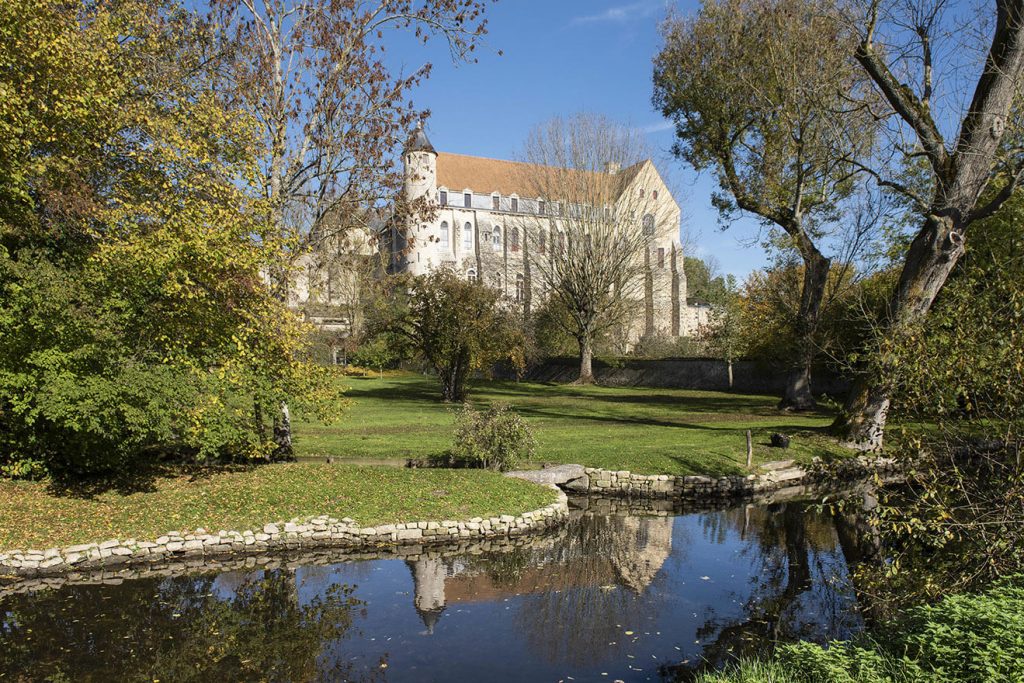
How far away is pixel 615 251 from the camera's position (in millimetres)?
42938

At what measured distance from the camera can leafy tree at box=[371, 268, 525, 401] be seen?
3080 cm

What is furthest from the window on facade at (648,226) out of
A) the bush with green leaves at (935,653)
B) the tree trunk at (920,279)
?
the bush with green leaves at (935,653)

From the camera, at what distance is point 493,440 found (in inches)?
658

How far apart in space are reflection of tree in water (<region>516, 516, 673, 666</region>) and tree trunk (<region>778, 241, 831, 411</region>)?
15.2m

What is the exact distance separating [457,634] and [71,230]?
10.8 meters

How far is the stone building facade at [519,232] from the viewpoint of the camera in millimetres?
44312

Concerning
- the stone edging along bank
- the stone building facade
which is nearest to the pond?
the stone edging along bank

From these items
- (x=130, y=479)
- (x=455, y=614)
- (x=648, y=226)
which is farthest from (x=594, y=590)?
(x=648, y=226)

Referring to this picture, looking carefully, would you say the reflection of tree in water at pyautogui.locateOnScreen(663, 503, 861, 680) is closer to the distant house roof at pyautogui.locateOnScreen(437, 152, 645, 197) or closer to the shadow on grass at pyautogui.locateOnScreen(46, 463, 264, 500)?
the shadow on grass at pyautogui.locateOnScreen(46, 463, 264, 500)

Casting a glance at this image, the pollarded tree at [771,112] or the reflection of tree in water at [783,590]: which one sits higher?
the pollarded tree at [771,112]

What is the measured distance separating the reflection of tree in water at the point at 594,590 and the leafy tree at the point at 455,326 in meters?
16.7

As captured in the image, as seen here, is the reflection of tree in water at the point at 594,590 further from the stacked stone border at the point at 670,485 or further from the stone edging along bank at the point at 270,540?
the stacked stone border at the point at 670,485

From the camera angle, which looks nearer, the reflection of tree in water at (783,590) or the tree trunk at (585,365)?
the reflection of tree in water at (783,590)

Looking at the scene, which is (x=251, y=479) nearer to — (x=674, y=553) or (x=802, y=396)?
(x=674, y=553)
